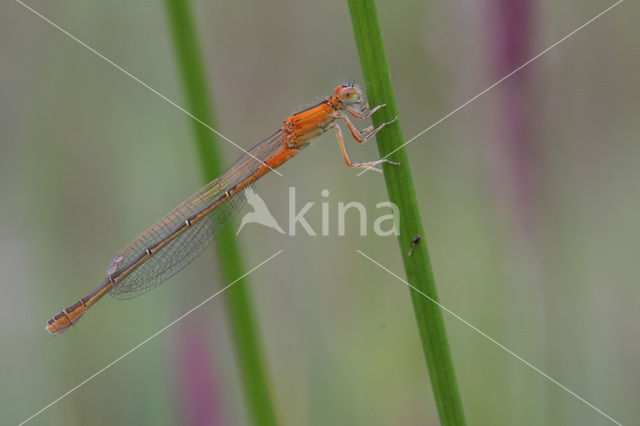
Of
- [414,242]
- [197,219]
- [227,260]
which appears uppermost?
[197,219]

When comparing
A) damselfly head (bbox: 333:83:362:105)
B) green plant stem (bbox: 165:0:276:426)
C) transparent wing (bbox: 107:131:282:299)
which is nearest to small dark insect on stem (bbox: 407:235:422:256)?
green plant stem (bbox: 165:0:276:426)

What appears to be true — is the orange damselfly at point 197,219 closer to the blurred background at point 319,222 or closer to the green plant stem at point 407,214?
the blurred background at point 319,222

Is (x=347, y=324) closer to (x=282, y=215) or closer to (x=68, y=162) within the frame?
(x=282, y=215)

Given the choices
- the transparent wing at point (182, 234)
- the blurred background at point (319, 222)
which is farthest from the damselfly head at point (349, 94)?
the transparent wing at point (182, 234)

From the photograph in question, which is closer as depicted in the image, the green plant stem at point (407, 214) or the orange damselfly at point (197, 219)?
the green plant stem at point (407, 214)

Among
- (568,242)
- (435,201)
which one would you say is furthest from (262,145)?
Answer: (568,242)

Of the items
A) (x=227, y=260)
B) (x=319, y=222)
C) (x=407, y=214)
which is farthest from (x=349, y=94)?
(x=227, y=260)

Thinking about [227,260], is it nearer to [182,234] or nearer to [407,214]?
[407,214]
